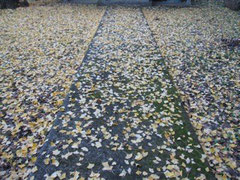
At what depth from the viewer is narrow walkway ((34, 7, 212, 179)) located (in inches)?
133

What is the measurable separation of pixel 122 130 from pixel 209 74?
375cm

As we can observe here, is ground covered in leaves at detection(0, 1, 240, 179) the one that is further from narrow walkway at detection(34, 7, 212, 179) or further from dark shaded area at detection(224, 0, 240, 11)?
dark shaded area at detection(224, 0, 240, 11)

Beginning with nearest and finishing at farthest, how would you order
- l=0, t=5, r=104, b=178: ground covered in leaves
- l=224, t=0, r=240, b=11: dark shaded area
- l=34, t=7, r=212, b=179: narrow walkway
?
l=34, t=7, r=212, b=179: narrow walkway
l=0, t=5, r=104, b=178: ground covered in leaves
l=224, t=0, r=240, b=11: dark shaded area

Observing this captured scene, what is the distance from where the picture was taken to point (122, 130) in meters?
4.16

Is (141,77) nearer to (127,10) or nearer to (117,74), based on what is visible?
(117,74)

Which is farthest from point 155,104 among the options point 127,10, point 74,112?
point 127,10

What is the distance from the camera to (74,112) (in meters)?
→ 4.60

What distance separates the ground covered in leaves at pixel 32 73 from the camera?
3908mm

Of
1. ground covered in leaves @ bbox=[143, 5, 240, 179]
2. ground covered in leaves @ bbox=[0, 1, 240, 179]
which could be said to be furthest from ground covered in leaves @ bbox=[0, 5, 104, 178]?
ground covered in leaves @ bbox=[143, 5, 240, 179]

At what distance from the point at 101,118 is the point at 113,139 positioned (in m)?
0.67

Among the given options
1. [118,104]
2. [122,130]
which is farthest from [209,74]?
[122,130]

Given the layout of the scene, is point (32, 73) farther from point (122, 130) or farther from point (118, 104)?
point (122, 130)

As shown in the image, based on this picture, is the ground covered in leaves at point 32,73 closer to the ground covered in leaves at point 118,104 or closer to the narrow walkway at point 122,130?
the ground covered in leaves at point 118,104

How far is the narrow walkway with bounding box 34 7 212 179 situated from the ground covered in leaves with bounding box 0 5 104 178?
37 cm
